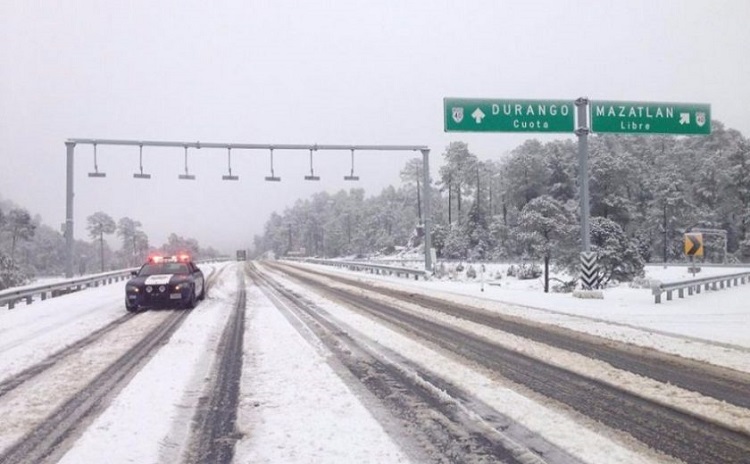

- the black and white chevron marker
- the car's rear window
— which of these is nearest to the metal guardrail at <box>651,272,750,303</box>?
the black and white chevron marker

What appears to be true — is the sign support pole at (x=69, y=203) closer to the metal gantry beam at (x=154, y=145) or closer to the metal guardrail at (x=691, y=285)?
the metal gantry beam at (x=154, y=145)

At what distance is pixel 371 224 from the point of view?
4360 inches

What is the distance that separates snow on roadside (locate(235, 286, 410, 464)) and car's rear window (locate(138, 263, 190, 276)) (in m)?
8.72

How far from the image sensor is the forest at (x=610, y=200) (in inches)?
1359

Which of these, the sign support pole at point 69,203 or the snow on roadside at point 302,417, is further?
the sign support pole at point 69,203

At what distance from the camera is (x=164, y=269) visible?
16156 mm

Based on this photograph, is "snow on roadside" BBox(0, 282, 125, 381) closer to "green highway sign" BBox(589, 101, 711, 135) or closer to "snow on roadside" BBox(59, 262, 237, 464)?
"snow on roadside" BBox(59, 262, 237, 464)

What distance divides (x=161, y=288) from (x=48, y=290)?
7.64 m

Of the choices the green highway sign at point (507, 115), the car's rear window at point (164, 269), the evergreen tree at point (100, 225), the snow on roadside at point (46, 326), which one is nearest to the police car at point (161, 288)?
the car's rear window at point (164, 269)

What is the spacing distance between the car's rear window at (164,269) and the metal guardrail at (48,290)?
2.54m

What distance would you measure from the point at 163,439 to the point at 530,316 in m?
10.1

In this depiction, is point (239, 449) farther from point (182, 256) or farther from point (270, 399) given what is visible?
point (182, 256)

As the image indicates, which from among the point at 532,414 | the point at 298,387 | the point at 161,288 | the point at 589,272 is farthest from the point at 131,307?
the point at 589,272

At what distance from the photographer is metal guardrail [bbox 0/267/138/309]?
653 inches
